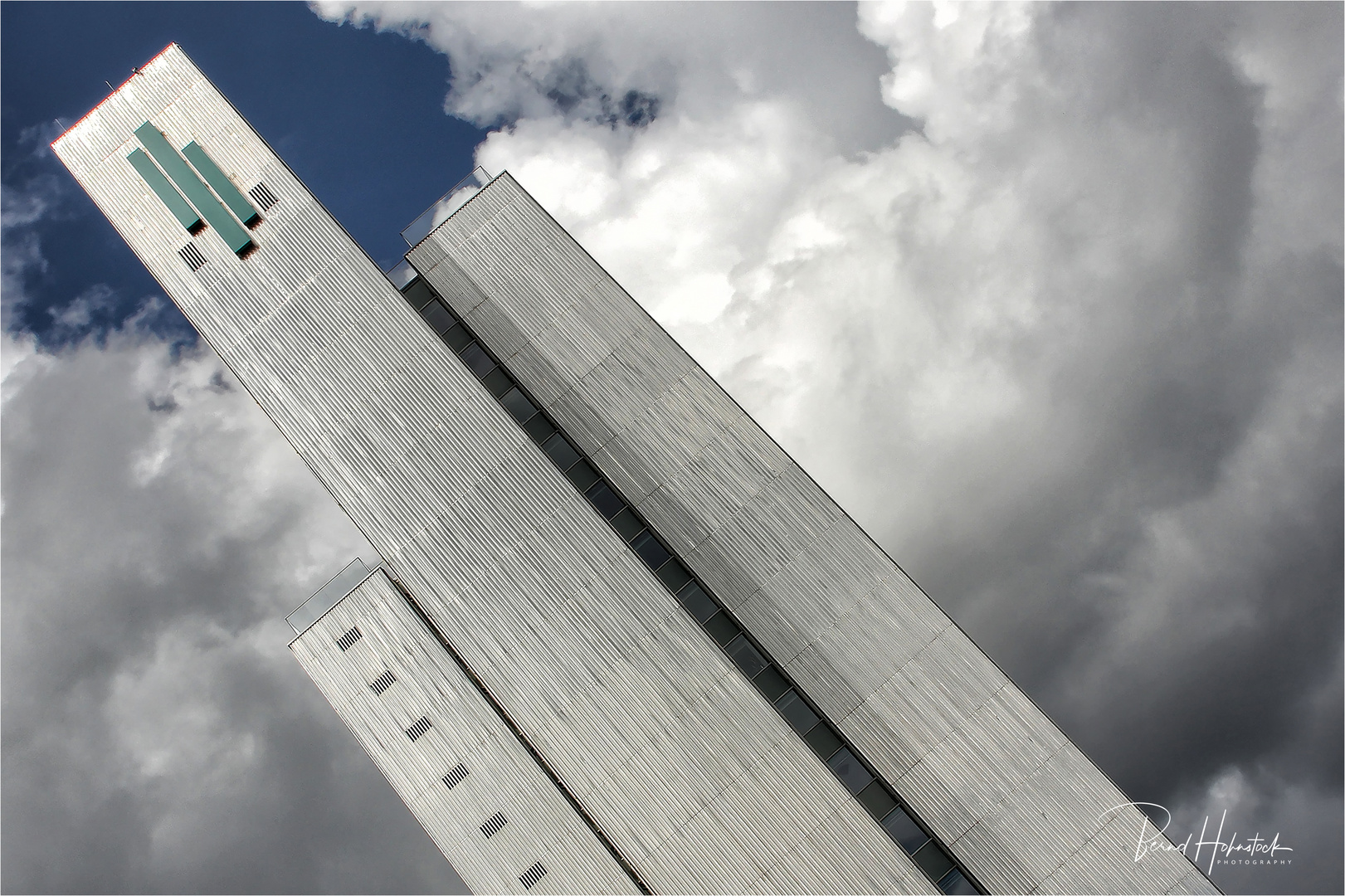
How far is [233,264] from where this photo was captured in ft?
117

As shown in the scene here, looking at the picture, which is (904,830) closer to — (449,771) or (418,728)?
(449,771)

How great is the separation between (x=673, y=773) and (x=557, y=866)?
19.4 feet

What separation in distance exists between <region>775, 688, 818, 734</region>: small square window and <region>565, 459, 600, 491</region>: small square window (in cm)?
1232

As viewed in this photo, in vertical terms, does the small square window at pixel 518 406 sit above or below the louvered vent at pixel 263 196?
below

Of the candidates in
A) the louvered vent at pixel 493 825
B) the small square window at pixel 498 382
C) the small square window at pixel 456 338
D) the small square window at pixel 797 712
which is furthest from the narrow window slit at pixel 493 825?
the small square window at pixel 456 338

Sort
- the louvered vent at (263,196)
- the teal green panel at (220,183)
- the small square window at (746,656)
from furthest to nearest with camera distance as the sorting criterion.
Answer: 1. the louvered vent at (263,196)
2. the teal green panel at (220,183)
3. the small square window at (746,656)

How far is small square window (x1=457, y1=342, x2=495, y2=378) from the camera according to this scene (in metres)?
35.6

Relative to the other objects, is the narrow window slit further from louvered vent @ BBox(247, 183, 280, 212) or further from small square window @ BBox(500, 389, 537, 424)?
louvered vent @ BBox(247, 183, 280, 212)

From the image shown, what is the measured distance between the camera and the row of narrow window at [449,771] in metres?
28.3

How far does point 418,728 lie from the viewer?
30.7m

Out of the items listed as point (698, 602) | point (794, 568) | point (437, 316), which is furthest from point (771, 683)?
point (437, 316)

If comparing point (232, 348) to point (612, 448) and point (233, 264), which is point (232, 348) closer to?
point (233, 264)

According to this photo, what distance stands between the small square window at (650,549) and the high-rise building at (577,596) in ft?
0.50

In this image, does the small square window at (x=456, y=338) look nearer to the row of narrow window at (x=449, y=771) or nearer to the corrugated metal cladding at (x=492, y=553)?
the corrugated metal cladding at (x=492, y=553)
